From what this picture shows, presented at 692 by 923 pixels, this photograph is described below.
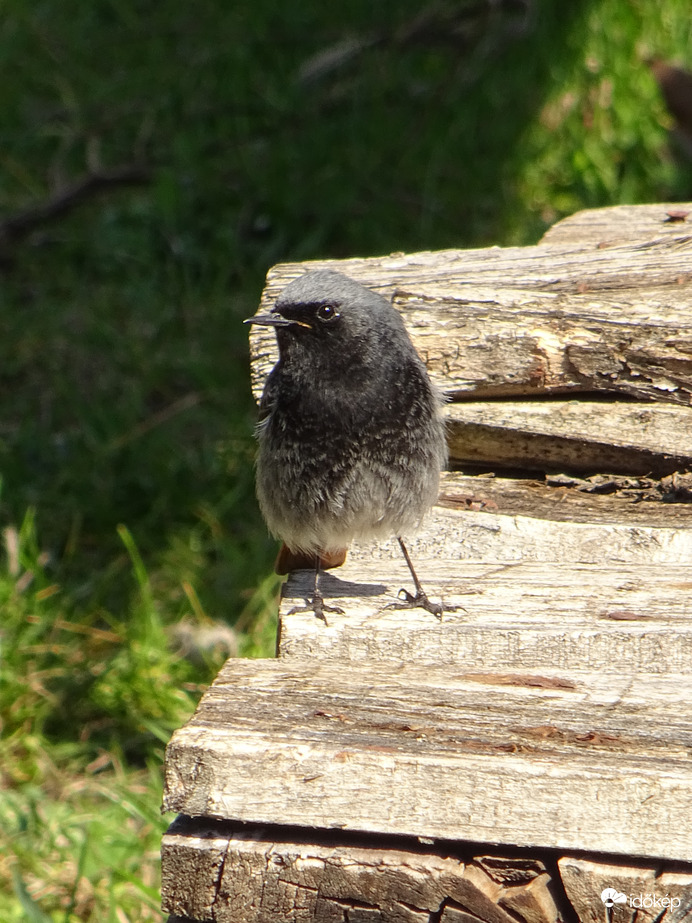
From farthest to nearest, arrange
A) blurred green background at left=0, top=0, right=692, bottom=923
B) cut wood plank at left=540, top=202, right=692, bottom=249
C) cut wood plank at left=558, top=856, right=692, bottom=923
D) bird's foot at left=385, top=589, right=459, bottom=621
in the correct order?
blurred green background at left=0, top=0, right=692, bottom=923, cut wood plank at left=540, top=202, right=692, bottom=249, bird's foot at left=385, top=589, right=459, bottom=621, cut wood plank at left=558, top=856, right=692, bottom=923

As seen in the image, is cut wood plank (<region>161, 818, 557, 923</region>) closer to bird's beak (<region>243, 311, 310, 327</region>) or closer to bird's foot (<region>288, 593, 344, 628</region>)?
bird's foot (<region>288, 593, 344, 628</region>)

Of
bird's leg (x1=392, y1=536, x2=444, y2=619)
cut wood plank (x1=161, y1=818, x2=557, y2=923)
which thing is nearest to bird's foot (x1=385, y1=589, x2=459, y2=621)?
bird's leg (x1=392, y1=536, x2=444, y2=619)

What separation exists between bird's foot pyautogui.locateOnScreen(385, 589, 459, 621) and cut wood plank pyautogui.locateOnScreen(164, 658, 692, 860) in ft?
1.43

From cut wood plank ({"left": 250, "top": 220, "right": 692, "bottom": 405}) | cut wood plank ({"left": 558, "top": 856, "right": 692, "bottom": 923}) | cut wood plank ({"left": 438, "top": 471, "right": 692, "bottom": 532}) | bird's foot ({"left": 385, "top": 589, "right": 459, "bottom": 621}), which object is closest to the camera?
cut wood plank ({"left": 558, "top": 856, "right": 692, "bottom": 923})

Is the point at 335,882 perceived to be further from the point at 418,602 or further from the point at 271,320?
the point at 271,320

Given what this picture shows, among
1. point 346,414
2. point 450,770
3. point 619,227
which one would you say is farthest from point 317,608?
point 619,227

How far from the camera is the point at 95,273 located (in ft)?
23.4

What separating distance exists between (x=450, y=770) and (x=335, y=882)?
0.28 m

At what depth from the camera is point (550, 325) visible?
338 centimetres

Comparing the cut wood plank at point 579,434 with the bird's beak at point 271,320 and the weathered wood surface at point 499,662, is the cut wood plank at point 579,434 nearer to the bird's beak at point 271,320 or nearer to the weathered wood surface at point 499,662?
the weathered wood surface at point 499,662

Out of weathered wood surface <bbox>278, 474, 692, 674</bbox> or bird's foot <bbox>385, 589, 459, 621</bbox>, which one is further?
bird's foot <bbox>385, 589, 459, 621</bbox>

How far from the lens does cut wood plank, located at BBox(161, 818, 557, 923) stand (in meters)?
2.06

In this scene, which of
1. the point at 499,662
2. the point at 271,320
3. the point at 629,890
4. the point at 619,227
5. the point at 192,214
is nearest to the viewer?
the point at 629,890

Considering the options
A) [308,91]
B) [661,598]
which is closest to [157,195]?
[308,91]
